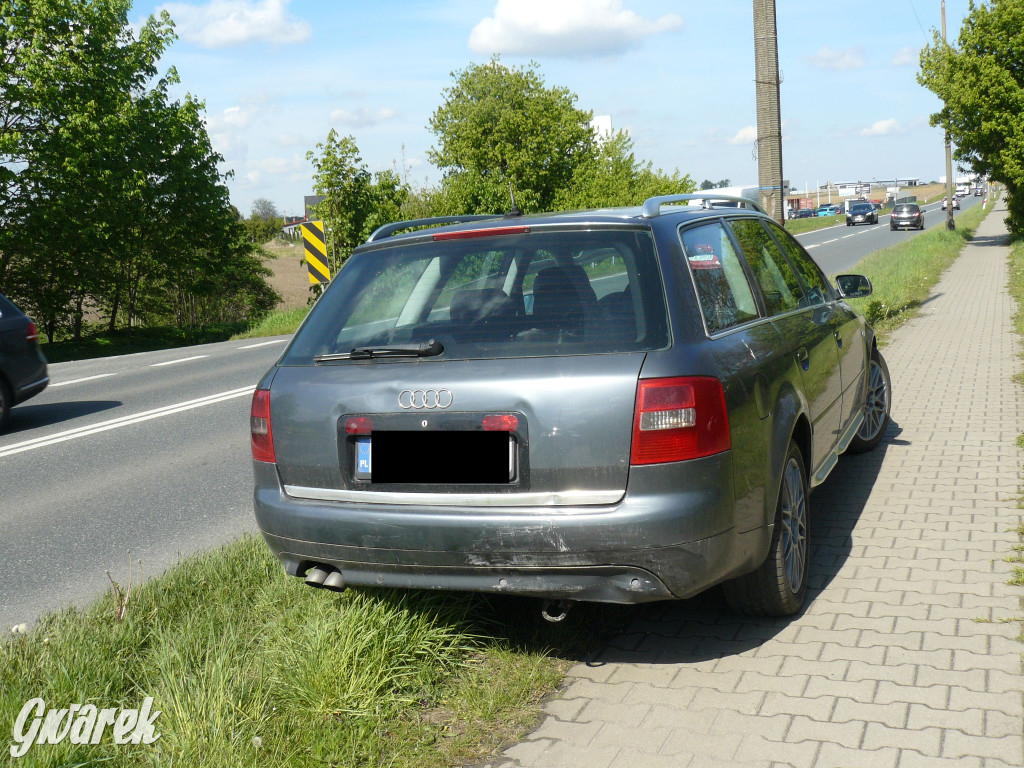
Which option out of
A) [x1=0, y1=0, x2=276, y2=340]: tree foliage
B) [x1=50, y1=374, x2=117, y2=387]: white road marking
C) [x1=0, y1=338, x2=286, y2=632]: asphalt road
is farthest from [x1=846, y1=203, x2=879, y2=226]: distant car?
[x1=0, y1=338, x2=286, y2=632]: asphalt road

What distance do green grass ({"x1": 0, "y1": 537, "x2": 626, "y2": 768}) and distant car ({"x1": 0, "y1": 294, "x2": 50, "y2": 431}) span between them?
6863 millimetres

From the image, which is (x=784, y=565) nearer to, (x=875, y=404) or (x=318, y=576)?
(x=318, y=576)

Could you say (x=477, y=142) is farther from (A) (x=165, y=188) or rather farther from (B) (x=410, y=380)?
(B) (x=410, y=380)

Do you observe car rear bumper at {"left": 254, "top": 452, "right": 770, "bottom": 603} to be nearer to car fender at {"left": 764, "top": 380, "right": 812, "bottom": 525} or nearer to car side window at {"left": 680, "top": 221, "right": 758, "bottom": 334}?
car fender at {"left": 764, "top": 380, "right": 812, "bottom": 525}

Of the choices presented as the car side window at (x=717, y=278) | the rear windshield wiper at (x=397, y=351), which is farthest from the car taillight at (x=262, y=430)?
the car side window at (x=717, y=278)

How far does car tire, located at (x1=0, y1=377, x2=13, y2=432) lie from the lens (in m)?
10.1

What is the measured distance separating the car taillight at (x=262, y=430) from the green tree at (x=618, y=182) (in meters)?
26.7

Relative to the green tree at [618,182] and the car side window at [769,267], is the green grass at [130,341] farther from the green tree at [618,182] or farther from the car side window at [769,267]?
the car side window at [769,267]

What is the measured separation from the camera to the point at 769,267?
4.83 meters

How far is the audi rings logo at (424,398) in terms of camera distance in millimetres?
3385

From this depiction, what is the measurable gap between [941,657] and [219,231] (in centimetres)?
3480

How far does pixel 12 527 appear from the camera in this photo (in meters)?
6.15

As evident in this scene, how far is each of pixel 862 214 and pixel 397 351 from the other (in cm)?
7259

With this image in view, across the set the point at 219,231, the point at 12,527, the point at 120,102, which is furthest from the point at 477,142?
the point at 12,527
